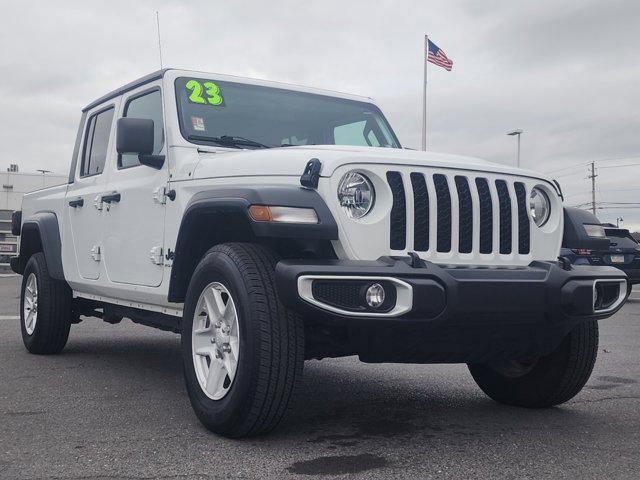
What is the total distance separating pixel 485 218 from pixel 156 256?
1.99 metres

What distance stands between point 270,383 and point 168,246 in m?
1.42

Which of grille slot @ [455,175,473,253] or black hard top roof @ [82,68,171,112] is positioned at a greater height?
black hard top roof @ [82,68,171,112]

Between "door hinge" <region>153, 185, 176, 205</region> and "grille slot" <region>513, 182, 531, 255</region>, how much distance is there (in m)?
1.94

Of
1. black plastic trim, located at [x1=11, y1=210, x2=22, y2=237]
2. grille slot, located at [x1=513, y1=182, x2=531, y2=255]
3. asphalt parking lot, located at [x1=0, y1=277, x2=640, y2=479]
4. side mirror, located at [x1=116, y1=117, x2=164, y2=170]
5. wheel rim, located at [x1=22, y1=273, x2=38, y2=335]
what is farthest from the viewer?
black plastic trim, located at [x1=11, y1=210, x2=22, y2=237]

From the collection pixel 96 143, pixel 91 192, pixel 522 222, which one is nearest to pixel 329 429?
pixel 522 222

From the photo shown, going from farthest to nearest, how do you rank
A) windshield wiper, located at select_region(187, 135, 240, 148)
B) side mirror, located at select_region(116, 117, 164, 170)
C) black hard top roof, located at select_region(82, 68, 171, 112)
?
black hard top roof, located at select_region(82, 68, 171, 112) < windshield wiper, located at select_region(187, 135, 240, 148) < side mirror, located at select_region(116, 117, 164, 170)

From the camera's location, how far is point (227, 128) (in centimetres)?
512

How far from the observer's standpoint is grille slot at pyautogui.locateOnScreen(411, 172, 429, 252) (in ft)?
12.8

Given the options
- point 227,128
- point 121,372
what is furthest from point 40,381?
point 227,128

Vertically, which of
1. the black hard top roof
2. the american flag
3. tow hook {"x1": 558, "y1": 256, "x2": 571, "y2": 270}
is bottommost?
tow hook {"x1": 558, "y1": 256, "x2": 571, "y2": 270}

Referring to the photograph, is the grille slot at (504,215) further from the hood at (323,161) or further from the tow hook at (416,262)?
the tow hook at (416,262)

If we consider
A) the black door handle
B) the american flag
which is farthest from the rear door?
the american flag

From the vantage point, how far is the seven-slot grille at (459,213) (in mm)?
3883

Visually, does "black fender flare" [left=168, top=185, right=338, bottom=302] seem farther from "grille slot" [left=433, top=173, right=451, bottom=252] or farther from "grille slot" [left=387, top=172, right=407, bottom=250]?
"grille slot" [left=433, top=173, right=451, bottom=252]
